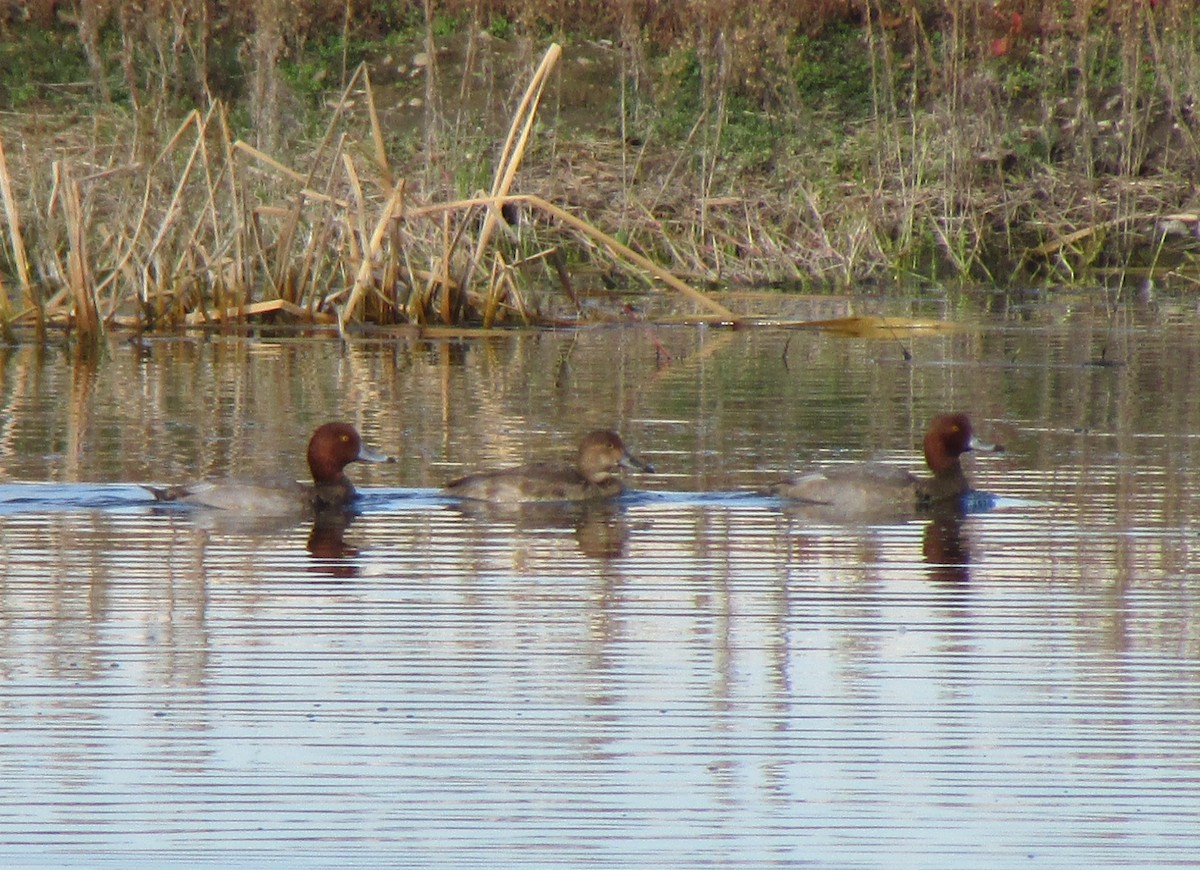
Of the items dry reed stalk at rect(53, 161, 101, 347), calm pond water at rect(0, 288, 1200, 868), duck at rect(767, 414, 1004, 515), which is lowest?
calm pond water at rect(0, 288, 1200, 868)

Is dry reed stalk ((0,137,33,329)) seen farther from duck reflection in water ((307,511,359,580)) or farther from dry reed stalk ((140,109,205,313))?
duck reflection in water ((307,511,359,580))

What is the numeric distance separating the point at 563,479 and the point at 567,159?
15544mm

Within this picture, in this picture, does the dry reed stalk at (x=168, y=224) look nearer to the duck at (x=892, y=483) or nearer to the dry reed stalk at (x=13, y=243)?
the dry reed stalk at (x=13, y=243)

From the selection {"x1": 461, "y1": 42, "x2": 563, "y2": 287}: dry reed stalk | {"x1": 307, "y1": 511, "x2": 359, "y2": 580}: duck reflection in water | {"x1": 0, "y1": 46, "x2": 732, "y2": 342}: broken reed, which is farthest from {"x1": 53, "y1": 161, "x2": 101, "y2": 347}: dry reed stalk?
{"x1": 307, "y1": 511, "x2": 359, "y2": 580}: duck reflection in water

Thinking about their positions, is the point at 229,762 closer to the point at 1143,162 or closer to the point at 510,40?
the point at 1143,162

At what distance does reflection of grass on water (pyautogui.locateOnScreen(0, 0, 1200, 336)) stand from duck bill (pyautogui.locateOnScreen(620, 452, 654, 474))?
115 inches

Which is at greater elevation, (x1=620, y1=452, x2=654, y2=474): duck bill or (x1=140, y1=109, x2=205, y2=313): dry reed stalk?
(x1=140, y1=109, x2=205, y2=313): dry reed stalk

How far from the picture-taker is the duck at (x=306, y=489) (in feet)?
32.6

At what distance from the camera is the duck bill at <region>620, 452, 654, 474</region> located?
10695mm

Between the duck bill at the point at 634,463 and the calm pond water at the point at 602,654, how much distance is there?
16 cm

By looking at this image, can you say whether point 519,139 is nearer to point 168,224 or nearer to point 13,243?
point 168,224

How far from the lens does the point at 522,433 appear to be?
1236 cm

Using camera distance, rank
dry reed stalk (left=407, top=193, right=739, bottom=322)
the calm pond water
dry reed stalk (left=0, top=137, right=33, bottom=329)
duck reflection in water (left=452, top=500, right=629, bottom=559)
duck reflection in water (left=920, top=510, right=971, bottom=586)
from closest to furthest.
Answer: the calm pond water → duck reflection in water (left=920, top=510, right=971, bottom=586) → duck reflection in water (left=452, top=500, right=629, bottom=559) → dry reed stalk (left=407, top=193, right=739, bottom=322) → dry reed stalk (left=0, top=137, right=33, bottom=329)

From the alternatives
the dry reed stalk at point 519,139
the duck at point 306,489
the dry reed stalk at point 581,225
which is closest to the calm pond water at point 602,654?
the duck at point 306,489
